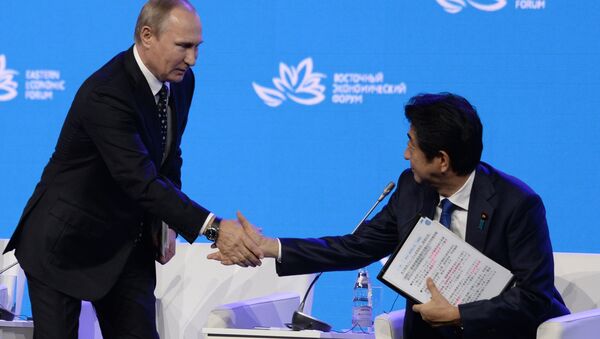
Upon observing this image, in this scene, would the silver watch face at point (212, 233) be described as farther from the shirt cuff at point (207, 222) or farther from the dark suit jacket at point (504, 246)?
the dark suit jacket at point (504, 246)

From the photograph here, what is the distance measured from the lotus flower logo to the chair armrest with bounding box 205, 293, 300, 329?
1.03m

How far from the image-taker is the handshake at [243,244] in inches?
134

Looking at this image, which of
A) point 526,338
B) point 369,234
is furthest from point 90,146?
point 526,338

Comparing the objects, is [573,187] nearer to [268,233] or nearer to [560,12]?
[560,12]

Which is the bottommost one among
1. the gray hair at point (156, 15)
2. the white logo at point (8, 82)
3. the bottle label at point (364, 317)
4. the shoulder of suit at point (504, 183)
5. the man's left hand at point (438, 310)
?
the bottle label at point (364, 317)

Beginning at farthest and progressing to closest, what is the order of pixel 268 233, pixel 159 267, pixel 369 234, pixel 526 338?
pixel 268 233 → pixel 159 267 → pixel 369 234 → pixel 526 338

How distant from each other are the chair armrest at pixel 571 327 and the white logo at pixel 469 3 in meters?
1.77

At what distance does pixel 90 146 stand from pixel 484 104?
6.28ft

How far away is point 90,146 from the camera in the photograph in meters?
3.25

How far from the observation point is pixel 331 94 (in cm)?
460

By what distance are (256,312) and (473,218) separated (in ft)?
3.23

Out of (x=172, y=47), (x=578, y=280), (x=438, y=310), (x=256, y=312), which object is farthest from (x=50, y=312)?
(x=578, y=280)

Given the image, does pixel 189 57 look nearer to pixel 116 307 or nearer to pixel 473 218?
pixel 116 307

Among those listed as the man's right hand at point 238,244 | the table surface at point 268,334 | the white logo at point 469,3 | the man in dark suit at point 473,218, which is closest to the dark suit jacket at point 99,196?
the man's right hand at point 238,244
